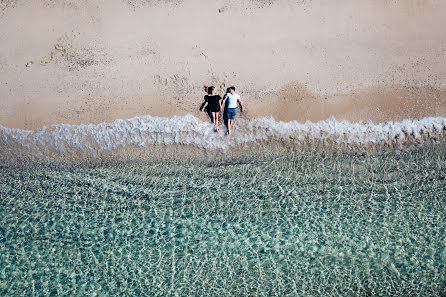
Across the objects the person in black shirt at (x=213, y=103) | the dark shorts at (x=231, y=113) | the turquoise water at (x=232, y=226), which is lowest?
the turquoise water at (x=232, y=226)

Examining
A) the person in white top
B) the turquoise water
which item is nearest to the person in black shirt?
the person in white top

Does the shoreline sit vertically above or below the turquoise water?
above

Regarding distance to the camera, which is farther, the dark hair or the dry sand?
the dry sand

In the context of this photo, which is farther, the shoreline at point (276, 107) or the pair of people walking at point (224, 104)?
the shoreline at point (276, 107)

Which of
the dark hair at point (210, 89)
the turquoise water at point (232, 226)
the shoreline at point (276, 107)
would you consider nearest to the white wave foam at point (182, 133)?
the shoreline at point (276, 107)

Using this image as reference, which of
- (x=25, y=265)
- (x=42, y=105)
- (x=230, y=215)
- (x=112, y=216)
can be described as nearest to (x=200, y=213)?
(x=230, y=215)

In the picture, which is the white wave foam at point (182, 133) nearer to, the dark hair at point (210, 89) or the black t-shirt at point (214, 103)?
the black t-shirt at point (214, 103)

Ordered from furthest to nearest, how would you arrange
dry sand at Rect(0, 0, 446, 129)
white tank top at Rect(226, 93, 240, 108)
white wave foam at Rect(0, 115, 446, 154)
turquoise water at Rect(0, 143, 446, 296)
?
dry sand at Rect(0, 0, 446, 129) < white wave foam at Rect(0, 115, 446, 154) < white tank top at Rect(226, 93, 240, 108) < turquoise water at Rect(0, 143, 446, 296)

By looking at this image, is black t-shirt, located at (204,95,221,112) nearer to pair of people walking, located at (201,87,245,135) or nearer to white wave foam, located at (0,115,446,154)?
pair of people walking, located at (201,87,245,135)
